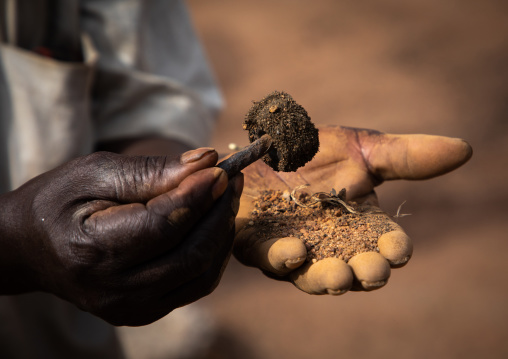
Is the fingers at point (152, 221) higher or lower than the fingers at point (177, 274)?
higher

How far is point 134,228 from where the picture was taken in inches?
46.4

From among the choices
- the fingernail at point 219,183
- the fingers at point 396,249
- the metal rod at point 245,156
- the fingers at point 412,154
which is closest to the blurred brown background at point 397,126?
the fingers at point 412,154

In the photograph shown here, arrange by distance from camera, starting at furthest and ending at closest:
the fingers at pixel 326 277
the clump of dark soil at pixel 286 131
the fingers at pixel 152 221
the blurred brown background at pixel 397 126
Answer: the blurred brown background at pixel 397 126, the clump of dark soil at pixel 286 131, the fingers at pixel 326 277, the fingers at pixel 152 221

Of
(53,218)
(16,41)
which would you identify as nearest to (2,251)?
(53,218)

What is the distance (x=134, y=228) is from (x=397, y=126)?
14.0ft

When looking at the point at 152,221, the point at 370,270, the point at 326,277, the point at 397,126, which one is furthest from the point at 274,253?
the point at 397,126

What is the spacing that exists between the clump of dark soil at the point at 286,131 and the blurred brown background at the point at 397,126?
2.40 meters

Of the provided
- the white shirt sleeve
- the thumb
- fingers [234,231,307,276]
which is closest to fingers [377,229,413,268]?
fingers [234,231,307,276]

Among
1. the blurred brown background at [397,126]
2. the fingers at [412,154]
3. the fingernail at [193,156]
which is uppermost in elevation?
the fingernail at [193,156]

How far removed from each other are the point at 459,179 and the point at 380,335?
187 cm

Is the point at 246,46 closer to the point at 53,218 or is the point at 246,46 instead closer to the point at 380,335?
the point at 380,335

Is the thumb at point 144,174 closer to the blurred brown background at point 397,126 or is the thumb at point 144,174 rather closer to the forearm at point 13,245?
the forearm at point 13,245

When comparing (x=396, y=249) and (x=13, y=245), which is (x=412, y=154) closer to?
(x=396, y=249)

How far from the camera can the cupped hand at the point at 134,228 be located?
120 centimetres
